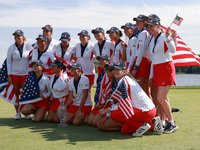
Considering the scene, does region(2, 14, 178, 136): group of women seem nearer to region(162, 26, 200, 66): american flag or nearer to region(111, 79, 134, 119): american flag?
region(111, 79, 134, 119): american flag

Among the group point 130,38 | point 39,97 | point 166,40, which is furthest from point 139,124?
point 39,97

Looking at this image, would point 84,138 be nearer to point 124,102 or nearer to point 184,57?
point 124,102

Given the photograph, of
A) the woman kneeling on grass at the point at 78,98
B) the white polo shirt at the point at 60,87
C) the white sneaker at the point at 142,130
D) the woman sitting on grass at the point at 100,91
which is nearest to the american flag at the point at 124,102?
the white sneaker at the point at 142,130

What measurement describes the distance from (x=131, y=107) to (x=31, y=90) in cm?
284

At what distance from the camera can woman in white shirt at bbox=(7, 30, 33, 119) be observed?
22.6 feet

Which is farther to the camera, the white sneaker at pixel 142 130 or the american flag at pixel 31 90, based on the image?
the american flag at pixel 31 90

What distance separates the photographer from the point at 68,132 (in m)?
5.19

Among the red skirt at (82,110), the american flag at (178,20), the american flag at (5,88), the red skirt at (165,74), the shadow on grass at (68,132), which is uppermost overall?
the american flag at (178,20)

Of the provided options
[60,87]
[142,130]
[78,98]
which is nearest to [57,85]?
[60,87]

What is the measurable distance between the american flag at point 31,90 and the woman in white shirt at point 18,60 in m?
0.41

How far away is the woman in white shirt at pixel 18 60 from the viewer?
22.6 ft

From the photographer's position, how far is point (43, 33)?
7.32 m

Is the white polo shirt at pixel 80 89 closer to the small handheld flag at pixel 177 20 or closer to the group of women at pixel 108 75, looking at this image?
the group of women at pixel 108 75

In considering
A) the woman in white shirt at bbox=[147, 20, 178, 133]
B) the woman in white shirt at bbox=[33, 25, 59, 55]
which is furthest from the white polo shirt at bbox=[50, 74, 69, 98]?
the woman in white shirt at bbox=[147, 20, 178, 133]
